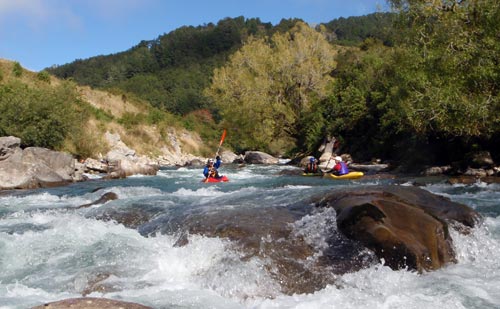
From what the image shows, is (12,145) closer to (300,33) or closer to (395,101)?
(395,101)

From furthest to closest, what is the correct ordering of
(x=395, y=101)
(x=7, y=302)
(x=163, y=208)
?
1. (x=395, y=101)
2. (x=163, y=208)
3. (x=7, y=302)

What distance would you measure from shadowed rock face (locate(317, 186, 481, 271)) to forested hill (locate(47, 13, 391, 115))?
5078 cm

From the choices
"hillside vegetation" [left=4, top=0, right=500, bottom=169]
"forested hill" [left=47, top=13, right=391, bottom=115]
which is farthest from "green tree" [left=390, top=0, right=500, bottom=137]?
"forested hill" [left=47, top=13, right=391, bottom=115]

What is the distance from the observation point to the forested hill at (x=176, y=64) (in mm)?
63969

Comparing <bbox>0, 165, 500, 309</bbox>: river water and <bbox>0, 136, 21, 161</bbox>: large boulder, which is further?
<bbox>0, 136, 21, 161</bbox>: large boulder

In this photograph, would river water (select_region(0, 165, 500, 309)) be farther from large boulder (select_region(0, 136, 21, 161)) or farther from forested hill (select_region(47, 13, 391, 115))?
forested hill (select_region(47, 13, 391, 115))

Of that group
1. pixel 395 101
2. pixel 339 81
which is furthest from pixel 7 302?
pixel 339 81

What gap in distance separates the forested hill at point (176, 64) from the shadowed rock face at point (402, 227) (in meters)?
50.8

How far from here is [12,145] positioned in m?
14.5

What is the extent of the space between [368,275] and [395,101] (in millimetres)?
15169

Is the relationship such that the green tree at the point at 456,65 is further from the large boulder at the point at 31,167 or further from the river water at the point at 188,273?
the large boulder at the point at 31,167

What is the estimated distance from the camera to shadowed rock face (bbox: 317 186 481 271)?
202 inches

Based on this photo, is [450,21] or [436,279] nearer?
[436,279]

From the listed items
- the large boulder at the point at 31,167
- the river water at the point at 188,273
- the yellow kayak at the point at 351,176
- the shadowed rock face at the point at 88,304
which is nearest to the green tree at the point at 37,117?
the large boulder at the point at 31,167
